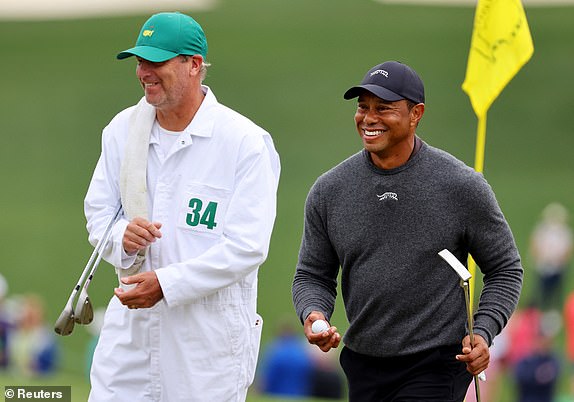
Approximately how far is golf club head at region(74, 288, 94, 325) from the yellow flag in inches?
91.0

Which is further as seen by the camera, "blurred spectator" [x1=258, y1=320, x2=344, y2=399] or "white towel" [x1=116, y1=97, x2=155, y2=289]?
"blurred spectator" [x1=258, y1=320, x2=344, y2=399]

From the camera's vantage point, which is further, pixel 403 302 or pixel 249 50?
pixel 249 50

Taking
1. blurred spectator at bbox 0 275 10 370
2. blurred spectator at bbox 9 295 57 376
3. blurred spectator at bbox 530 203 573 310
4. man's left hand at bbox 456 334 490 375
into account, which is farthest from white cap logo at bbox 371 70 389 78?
blurred spectator at bbox 530 203 573 310

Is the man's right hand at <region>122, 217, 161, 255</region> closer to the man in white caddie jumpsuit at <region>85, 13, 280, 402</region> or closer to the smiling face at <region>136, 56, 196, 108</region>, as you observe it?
the man in white caddie jumpsuit at <region>85, 13, 280, 402</region>

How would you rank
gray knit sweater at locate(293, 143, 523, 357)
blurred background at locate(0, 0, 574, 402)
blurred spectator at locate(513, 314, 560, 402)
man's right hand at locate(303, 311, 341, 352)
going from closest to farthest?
man's right hand at locate(303, 311, 341, 352) < gray knit sweater at locate(293, 143, 523, 357) < blurred spectator at locate(513, 314, 560, 402) < blurred background at locate(0, 0, 574, 402)

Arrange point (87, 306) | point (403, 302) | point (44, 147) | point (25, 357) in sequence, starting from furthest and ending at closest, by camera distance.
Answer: point (44, 147) < point (25, 357) < point (87, 306) < point (403, 302)

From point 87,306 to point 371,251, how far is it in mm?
1187

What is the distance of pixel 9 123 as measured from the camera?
2964 centimetres

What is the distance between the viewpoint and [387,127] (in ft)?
15.6

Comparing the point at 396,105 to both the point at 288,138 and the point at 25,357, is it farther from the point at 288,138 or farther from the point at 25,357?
the point at 288,138

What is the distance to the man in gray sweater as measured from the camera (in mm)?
4684

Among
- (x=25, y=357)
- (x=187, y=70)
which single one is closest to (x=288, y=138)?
(x=25, y=357)

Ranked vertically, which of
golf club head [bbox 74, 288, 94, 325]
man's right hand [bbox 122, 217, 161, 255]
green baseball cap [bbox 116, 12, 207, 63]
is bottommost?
golf club head [bbox 74, 288, 94, 325]

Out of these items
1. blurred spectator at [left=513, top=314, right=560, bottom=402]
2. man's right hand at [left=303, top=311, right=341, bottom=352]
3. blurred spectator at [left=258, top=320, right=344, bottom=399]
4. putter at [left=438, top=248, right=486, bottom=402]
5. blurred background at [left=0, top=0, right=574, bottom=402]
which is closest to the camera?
putter at [left=438, top=248, right=486, bottom=402]
